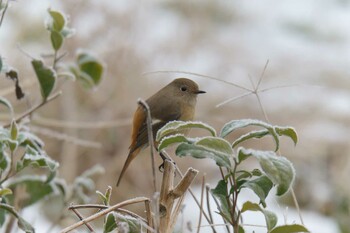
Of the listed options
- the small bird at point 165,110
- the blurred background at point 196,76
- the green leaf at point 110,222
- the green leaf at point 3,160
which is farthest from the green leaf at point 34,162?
the blurred background at point 196,76

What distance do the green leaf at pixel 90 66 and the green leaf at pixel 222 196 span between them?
0.54m

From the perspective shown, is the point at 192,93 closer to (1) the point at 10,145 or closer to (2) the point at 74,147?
(1) the point at 10,145

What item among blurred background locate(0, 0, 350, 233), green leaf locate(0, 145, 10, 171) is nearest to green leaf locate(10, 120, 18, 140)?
green leaf locate(0, 145, 10, 171)

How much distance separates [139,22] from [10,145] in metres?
2.92

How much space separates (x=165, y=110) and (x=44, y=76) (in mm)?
546

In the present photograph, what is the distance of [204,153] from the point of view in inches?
24.3

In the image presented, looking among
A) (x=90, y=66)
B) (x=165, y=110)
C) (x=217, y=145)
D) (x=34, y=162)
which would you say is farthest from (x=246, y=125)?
(x=165, y=110)

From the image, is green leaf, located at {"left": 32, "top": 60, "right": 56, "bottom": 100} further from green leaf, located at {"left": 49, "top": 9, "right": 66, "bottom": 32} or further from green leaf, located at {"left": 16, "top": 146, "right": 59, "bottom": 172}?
green leaf, located at {"left": 16, "top": 146, "right": 59, "bottom": 172}

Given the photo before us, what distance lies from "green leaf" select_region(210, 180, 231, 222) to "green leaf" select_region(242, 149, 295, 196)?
90mm

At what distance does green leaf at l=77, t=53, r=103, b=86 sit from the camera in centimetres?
115

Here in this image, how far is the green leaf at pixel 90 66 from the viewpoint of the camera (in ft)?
3.77

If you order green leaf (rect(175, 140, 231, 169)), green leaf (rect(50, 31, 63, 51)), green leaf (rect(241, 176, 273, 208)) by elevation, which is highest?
green leaf (rect(50, 31, 63, 51))

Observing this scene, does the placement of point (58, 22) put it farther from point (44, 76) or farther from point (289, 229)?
point (289, 229)

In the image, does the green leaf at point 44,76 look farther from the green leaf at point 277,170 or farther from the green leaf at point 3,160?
the green leaf at point 277,170
